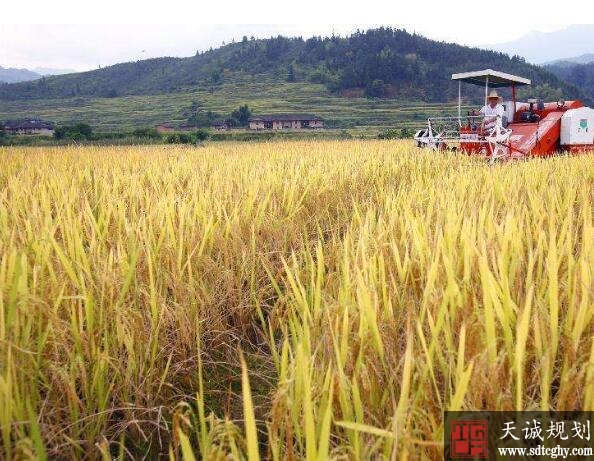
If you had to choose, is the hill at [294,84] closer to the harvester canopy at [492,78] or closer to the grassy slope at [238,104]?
the grassy slope at [238,104]

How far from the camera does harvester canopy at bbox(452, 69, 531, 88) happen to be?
852cm

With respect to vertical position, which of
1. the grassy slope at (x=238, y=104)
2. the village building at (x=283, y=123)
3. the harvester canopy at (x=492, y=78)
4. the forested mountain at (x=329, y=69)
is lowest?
the harvester canopy at (x=492, y=78)

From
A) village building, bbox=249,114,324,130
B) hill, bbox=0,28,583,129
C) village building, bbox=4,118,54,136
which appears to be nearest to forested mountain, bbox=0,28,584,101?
hill, bbox=0,28,583,129

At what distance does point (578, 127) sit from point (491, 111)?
61.6 inches

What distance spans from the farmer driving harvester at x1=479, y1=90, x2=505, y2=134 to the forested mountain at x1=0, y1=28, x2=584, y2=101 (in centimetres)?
7348

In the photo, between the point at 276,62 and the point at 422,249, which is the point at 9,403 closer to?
the point at 422,249

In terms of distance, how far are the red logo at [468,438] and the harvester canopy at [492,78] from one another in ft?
27.0

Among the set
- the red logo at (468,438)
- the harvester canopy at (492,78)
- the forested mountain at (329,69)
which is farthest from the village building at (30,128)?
the red logo at (468,438)

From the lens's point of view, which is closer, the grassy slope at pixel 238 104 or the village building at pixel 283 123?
the village building at pixel 283 123

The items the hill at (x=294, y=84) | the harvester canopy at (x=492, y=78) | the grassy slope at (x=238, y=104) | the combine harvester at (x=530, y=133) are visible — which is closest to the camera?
the combine harvester at (x=530, y=133)

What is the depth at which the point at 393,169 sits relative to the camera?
5703 mm

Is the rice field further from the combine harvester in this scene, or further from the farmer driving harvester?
the farmer driving harvester

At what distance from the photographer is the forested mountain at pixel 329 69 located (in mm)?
85750

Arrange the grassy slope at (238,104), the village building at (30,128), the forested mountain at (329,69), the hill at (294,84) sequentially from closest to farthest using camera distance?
1. the village building at (30,128)
2. the grassy slope at (238,104)
3. the hill at (294,84)
4. the forested mountain at (329,69)
